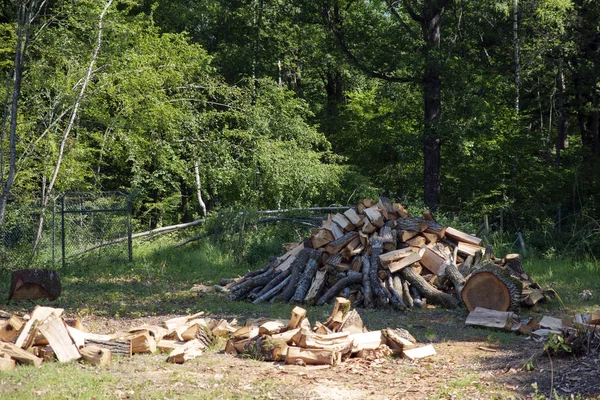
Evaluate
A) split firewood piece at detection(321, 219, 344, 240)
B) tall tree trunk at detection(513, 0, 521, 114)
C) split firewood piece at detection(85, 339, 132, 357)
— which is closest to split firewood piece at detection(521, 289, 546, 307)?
split firewood piece at detection(321, 219, 344, 240)

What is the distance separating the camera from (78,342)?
22.4ft

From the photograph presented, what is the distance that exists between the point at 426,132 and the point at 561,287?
7307mm

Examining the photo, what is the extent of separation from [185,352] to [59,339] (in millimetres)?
1194

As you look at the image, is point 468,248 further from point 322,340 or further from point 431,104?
point 431,104

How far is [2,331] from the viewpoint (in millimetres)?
7227

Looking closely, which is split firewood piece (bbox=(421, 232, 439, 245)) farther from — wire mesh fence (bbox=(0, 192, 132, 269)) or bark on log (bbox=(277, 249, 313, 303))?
wire mesh fence (bbox=(0, 192, 132, 269))

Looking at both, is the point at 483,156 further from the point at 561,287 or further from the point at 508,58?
the point at 561,287

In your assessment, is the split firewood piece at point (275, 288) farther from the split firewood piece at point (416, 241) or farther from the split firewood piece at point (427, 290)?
the split firewood piece at point (416, 241)

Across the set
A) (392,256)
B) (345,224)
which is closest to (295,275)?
(345,224)

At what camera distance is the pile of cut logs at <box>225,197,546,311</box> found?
1031 cm

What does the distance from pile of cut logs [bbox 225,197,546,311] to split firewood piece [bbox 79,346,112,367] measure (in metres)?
4.42

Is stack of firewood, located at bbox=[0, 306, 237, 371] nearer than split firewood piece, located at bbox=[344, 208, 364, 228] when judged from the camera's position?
Yes

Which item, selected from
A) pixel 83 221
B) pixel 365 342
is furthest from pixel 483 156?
pixel 365 342

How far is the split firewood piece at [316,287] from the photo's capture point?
10.7 metres
